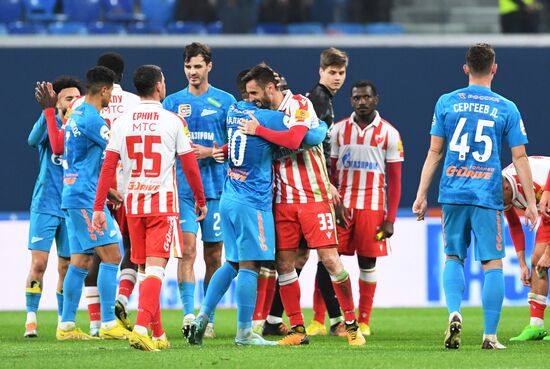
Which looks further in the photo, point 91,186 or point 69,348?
point 91,186

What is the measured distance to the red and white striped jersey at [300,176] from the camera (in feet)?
29.8

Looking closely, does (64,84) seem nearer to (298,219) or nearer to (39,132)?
(39,132)

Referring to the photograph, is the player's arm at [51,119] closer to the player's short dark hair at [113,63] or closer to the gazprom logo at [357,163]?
the player's short dark hair at [113,63]

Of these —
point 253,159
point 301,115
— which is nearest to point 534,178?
point 301,115

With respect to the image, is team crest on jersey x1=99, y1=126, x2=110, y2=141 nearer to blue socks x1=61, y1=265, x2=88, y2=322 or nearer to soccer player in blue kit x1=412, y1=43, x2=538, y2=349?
blue socks x1=61, y1=265, x2=88, y2=322

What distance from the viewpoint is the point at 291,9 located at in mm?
19141

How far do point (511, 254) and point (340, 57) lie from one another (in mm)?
5168

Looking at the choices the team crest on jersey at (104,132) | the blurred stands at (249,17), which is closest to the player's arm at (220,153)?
the team crest on jersey at (104,132)

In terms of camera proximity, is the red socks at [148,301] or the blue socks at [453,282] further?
the blue socks at [453,282]

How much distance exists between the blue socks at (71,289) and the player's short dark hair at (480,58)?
357 centimetres

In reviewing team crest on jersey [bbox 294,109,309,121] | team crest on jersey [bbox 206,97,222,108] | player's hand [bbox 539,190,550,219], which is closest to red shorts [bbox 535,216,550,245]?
player's hand [bbox 539,190,550,219]

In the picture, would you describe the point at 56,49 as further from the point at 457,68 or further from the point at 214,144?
the point at 214,144

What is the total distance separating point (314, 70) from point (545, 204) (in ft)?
31.0

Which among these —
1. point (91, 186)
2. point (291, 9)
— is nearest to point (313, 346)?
point (91, 186)
